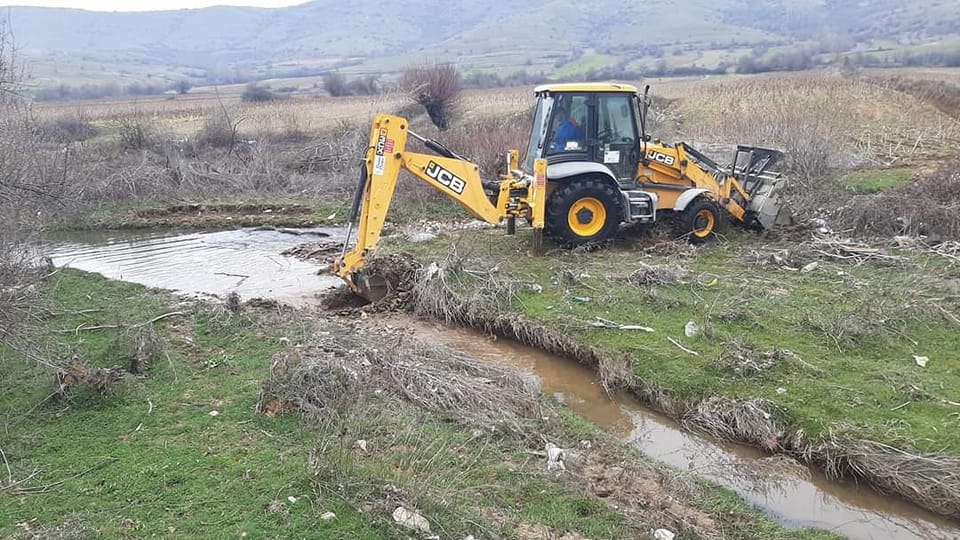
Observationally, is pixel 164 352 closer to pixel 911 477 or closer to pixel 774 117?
pixel 911 477

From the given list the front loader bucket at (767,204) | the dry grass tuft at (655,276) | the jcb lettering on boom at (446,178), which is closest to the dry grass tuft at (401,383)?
the dry grass tuft at (655,276)

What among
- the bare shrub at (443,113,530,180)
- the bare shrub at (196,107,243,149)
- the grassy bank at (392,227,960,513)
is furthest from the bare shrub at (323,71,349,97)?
the grassy bank at (392,227,960,513)

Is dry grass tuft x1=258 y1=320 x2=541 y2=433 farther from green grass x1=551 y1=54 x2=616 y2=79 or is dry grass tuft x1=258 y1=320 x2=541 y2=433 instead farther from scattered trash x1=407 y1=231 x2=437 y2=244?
green grass x1=551 y1=54 x2=616 y2=79

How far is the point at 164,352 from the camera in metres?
6.99

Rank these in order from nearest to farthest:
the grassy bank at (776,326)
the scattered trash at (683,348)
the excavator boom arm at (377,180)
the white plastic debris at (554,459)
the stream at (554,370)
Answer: the stream at (554,370), the white plastic debris at (554,459), the grassy bank at (776,326), the scattered trash at (683,348), the excavator boom arm at (377,180)

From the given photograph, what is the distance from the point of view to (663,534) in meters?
4.40

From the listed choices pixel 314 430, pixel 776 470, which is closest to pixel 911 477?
pixel 776 470

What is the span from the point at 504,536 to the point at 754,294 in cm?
522

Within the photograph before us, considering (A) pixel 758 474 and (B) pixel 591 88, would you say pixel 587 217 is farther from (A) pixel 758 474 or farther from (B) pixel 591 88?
(A) pixel 758 474

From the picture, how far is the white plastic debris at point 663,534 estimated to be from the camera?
14.3 feet

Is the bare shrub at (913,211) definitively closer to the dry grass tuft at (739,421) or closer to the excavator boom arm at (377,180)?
the dry grass tuft at (739,421)

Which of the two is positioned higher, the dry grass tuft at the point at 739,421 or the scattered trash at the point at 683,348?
the scattered trash at the point at 683,348

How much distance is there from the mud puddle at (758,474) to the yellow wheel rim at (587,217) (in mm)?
3444

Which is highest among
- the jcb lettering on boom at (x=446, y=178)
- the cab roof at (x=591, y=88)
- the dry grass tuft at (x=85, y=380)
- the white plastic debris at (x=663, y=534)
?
the cab roof at (x=591, y=88)
